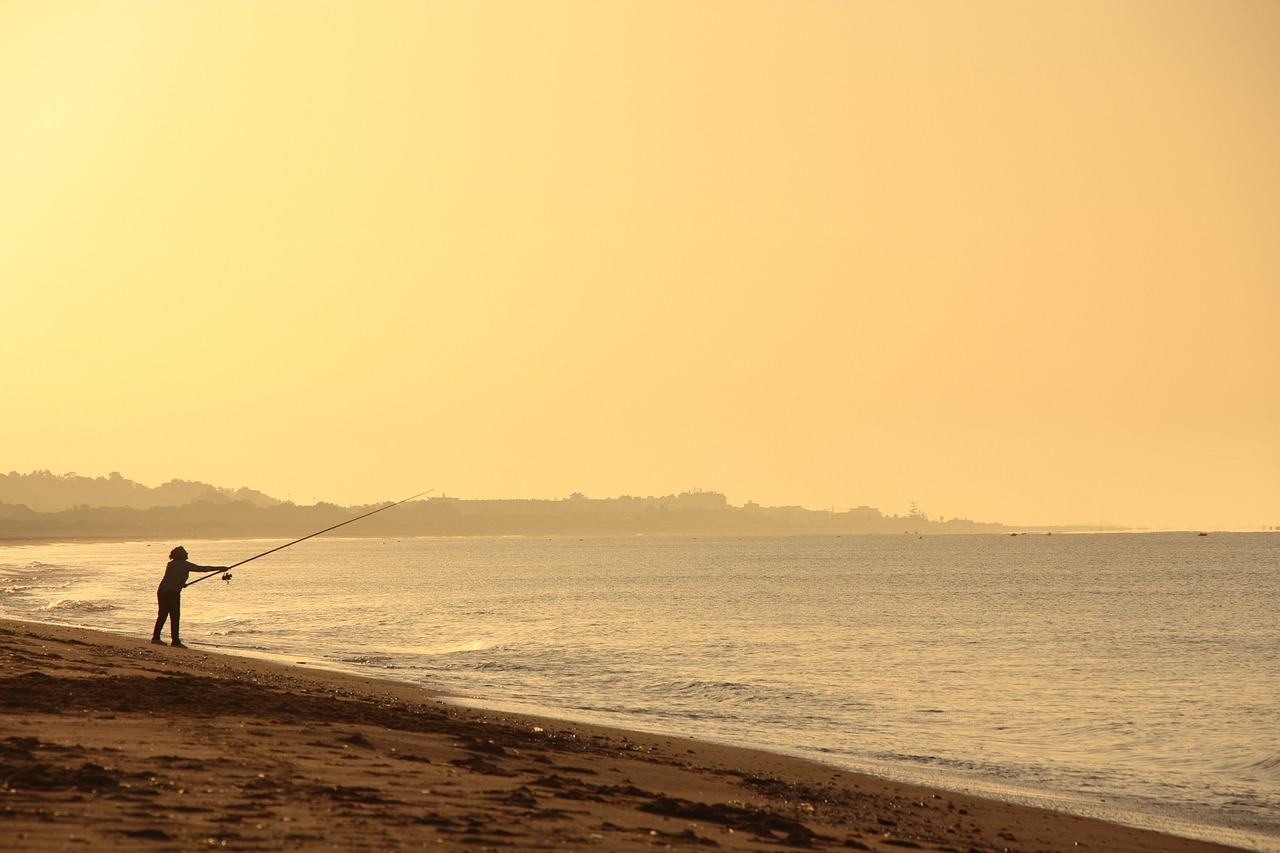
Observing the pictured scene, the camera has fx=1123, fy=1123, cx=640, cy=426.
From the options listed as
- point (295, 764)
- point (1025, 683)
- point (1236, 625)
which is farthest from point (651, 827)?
point (1236, 625)

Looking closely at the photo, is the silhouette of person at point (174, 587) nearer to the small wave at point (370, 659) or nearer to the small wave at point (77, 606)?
the small wave at point (370, 659)

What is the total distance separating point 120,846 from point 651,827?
156 inches

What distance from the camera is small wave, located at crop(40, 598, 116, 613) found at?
39.8 metres

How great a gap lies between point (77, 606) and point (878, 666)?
29.6 metres

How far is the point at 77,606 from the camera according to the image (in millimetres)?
41969

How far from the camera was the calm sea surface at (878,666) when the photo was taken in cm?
1656

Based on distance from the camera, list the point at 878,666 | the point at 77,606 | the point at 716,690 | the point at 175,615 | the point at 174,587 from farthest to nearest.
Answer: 1. the point at 77,606
2. the point at 878,666
3. the point at 716,690
4. the point at 175,615
5. the point at 174,587

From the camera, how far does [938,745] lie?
18359 mm

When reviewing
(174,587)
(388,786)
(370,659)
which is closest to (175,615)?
(174,587)

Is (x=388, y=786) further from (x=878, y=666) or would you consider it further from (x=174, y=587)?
(x=878, y=666)

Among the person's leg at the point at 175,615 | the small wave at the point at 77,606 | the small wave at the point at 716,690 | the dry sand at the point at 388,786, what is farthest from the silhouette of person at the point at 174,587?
the small wave at the point at 77,606

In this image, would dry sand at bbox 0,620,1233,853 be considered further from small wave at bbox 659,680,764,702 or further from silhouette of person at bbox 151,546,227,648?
small wave at bbox 659,680,764,702

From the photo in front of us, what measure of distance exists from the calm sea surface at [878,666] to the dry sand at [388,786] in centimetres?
268

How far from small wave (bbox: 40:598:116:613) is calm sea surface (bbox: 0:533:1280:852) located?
23 centimetres
